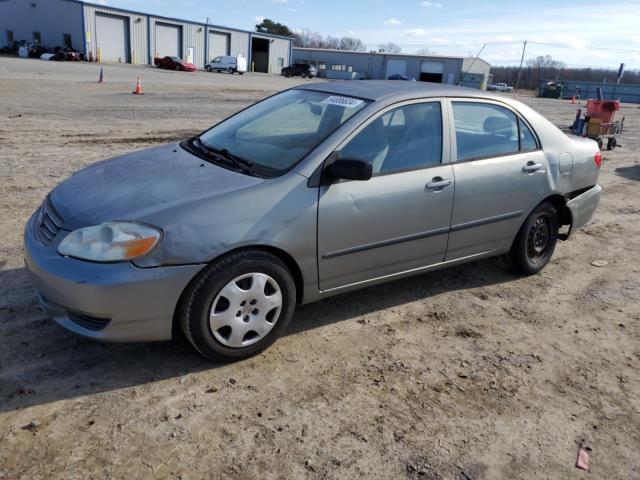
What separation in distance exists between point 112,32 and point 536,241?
178 feet

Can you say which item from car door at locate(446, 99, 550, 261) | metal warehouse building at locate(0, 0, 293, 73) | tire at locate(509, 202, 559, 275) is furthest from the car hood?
metal warehouse building at locate(0, 0, 293, 73)

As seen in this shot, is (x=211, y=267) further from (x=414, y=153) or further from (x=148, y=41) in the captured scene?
(x=148, y=41)

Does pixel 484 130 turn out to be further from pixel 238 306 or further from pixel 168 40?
pixel 168 40

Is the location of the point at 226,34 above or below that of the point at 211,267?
above

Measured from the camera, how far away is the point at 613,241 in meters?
6.31

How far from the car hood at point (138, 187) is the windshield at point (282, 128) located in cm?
28

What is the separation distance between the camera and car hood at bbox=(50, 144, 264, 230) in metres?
3.11

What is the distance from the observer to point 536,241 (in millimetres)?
4973

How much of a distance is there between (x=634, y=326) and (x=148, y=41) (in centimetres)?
5706

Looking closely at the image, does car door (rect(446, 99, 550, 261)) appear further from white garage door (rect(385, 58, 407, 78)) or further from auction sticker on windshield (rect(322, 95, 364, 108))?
white garage door (rect(385, 58, 407, 78))

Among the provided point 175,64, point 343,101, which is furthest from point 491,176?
point 175,64

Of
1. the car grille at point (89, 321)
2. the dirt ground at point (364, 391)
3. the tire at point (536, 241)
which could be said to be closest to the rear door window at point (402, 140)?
the dirt ground at point (364, 391)

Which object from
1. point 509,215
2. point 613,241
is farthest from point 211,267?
point 613,241

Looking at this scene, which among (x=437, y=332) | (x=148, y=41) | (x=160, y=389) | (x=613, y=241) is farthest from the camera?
(x=148, y=41)
